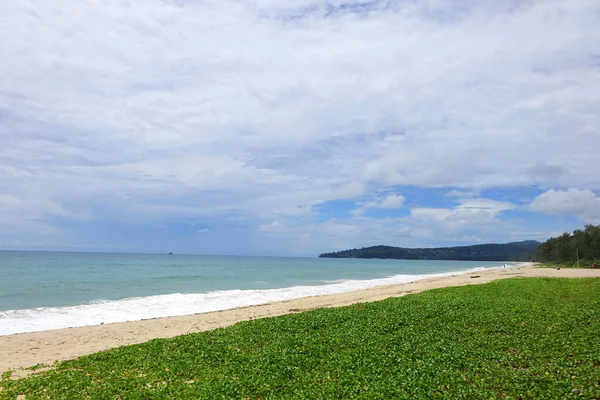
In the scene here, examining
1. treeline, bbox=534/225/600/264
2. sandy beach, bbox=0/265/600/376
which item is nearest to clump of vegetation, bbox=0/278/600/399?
sandy beach, bbox=0/265/600/376

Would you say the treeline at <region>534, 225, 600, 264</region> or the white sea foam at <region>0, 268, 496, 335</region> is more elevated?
the treeline at <region>534, 225, 600, 264</region>

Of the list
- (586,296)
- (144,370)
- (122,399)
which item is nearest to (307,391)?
(122,399)

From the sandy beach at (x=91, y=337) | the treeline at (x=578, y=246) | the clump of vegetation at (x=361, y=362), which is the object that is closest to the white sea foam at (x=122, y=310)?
the sandy beach at (x=91, y=337)

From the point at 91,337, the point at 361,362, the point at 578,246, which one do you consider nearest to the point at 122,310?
the point at 91,337

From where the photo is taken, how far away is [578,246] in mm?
86812

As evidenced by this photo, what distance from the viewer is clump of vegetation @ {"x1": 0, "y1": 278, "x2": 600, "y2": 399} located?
32.6 feet

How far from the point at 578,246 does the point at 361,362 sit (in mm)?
94361

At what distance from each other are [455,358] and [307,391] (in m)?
4.87

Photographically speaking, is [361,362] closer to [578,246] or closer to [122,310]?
[122,310]

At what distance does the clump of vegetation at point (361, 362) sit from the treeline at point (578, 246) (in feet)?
256

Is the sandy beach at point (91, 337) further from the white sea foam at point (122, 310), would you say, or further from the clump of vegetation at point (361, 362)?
the clump of vegetation at point (361, 362)

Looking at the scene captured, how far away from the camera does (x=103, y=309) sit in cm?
3045

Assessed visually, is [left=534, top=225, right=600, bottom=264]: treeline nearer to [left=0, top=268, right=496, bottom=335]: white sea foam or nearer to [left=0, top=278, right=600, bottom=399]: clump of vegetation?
[left=0, top=268, right=496, bottom=335]: white sea foam

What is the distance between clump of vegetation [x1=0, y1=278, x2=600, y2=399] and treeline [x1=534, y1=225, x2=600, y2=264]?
256ft
